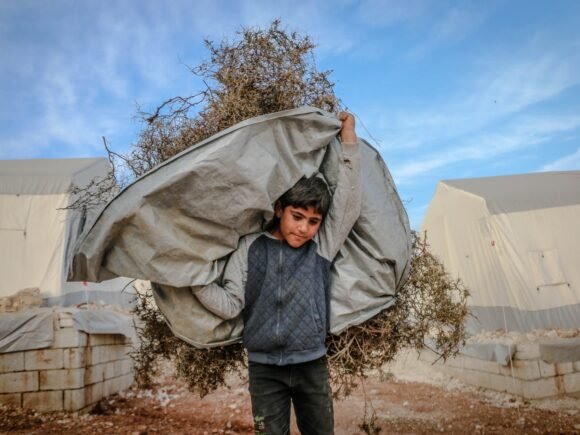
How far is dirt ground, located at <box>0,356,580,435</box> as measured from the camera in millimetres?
6031

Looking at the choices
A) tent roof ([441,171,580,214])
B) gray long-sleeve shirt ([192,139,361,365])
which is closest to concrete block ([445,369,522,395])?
tent roof ([441,171,580,214])

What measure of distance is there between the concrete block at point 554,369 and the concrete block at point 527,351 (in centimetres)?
16

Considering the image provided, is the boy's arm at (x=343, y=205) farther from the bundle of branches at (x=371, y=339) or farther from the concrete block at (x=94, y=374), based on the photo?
the concrete block at (x=94, y=374)

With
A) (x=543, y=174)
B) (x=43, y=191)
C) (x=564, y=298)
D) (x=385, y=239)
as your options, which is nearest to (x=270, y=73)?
(x=385, y=239)

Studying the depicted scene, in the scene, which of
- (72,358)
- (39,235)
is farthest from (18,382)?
(39,235)

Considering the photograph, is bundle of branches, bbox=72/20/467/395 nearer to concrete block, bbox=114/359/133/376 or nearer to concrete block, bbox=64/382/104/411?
concrete block, bbox=64/382/104/411

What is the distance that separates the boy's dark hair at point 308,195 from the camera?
2.29 m

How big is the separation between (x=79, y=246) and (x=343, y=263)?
139cm

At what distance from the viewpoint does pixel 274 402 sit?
2336 millimetres

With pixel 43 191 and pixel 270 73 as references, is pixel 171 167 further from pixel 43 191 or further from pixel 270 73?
pixel 43 191

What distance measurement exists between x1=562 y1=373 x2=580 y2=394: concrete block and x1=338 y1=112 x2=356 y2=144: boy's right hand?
7050mm

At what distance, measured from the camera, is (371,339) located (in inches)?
100

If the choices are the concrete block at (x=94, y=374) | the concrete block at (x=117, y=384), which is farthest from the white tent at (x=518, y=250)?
A: the concrete block at (x=117, y=384)

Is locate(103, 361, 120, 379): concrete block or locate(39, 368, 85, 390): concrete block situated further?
locate(103, 361, 120, 379): concrete block
